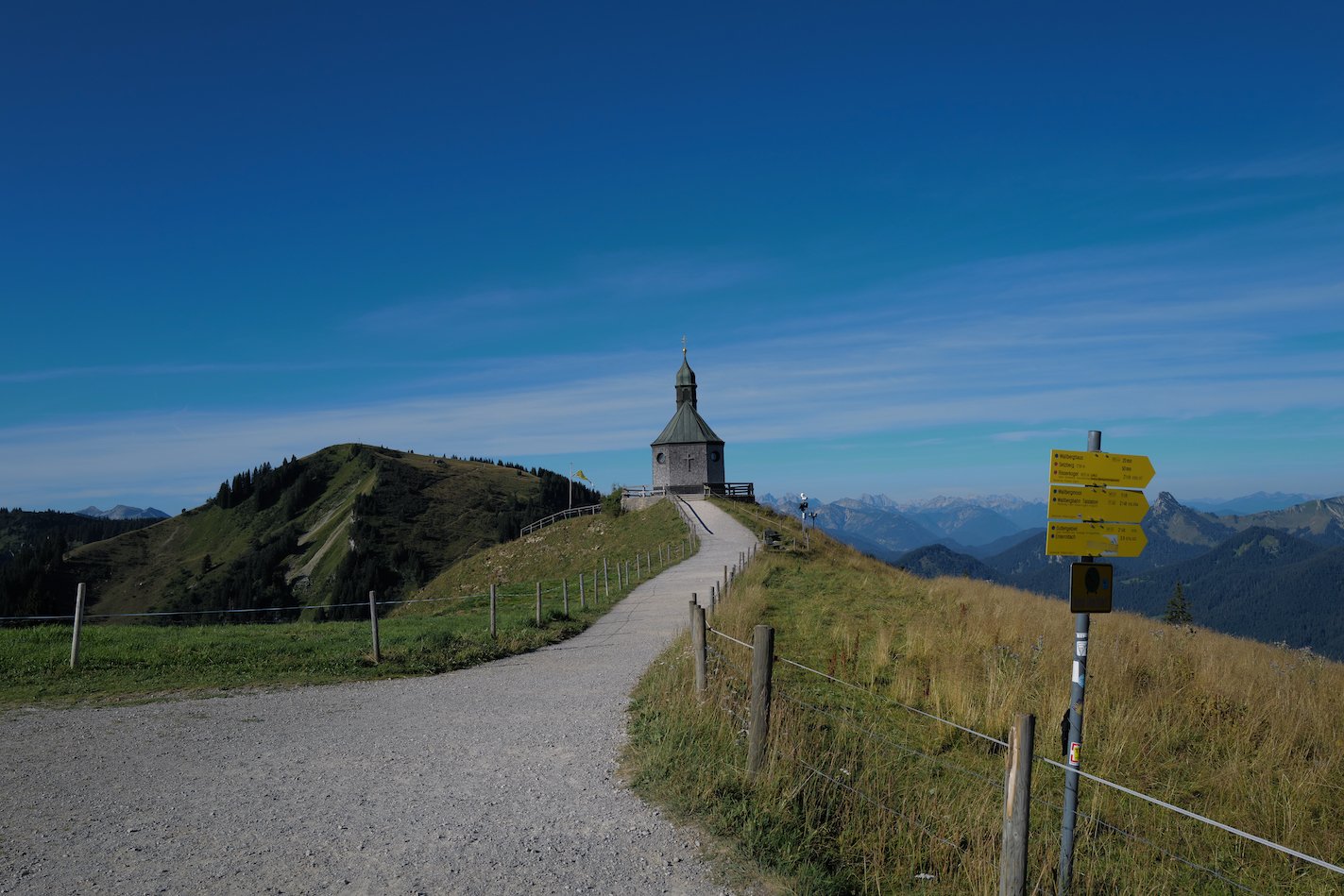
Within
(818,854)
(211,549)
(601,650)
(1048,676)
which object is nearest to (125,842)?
(818,854)

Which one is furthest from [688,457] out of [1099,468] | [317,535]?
[317,535]

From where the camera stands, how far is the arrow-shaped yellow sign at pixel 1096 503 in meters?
5.83

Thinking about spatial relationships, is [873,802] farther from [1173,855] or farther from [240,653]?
[240,653]

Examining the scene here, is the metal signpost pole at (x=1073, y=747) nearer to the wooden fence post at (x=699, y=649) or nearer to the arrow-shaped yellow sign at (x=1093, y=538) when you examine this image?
the arrow-shaped yellow sign at (x=1093, y=538)

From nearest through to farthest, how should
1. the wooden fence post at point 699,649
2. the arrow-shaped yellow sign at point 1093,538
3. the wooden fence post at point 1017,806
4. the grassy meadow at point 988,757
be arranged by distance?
the wooden fence post at point 1017,806, the arrow-shaped yellow sign at point 1093,538, the grassy meadow at point 988,757, the wooden fence post at point 699,649

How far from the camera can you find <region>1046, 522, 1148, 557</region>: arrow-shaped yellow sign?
19.3 feet

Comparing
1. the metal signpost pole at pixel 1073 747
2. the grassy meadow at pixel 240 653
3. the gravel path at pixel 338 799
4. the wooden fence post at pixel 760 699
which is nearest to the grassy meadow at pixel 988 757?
the wooden fence post at pixel 760 699

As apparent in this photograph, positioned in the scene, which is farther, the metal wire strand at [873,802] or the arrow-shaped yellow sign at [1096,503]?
the metal wire strand at [873,802]

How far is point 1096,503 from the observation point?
5.99 metres

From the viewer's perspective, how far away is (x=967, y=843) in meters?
7.22

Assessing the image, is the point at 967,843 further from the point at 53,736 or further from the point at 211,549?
the point at 211,549

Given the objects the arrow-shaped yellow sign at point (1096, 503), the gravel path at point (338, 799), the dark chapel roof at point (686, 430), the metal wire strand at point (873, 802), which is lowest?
the gravel path at point (338, 799)

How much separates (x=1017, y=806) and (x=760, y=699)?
2862 millimetres

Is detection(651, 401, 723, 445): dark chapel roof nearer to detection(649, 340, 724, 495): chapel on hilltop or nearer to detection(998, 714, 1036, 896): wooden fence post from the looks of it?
detection(649, 340, 724, 495): chapel on hilltop
